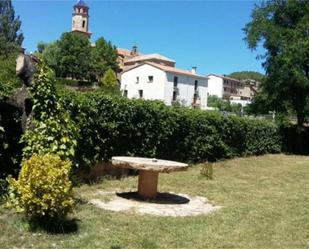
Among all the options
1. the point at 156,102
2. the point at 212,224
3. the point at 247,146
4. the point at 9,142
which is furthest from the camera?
the point at 247,146

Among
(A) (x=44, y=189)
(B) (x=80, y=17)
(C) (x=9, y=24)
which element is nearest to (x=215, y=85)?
(B) (x=80, y=17)

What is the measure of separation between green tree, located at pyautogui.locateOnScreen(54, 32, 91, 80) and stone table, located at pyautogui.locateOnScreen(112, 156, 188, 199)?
6757cm

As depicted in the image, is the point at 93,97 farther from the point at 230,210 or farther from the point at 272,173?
the point at 272,173

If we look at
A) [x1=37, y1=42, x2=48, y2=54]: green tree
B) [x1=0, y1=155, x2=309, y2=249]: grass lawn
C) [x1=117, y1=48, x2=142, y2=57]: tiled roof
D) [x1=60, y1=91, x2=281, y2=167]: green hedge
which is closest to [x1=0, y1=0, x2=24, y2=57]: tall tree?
[x1=37, y1=42, x2=48, y2=54]: green tree

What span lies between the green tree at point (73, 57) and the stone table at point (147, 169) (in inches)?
2660

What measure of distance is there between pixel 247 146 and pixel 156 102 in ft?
26.5

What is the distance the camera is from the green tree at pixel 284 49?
24.9 m

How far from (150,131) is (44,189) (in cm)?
746

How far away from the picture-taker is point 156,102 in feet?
47.0

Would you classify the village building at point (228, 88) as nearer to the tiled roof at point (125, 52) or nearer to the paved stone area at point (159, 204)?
the tiled roof at point (125, 52)

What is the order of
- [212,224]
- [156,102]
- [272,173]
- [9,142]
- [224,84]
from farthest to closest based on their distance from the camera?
[224,84] < [272,173] < [156,102] < [9,142] < [212,224]

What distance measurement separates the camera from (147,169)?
952cm

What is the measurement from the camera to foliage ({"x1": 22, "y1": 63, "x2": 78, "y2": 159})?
7.81 meters

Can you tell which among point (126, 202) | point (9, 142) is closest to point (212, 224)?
point (126, 202)
